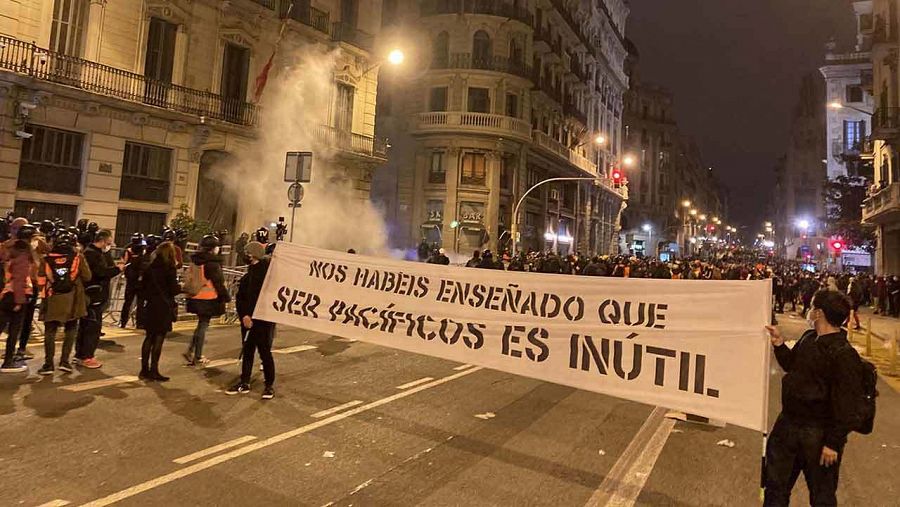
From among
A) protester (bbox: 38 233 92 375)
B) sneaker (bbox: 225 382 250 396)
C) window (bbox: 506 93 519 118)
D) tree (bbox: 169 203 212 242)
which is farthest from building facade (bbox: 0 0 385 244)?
window (bbox: 506 93 519 118)

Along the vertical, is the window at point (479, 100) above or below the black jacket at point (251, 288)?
above

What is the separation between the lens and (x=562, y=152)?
45.4 metres

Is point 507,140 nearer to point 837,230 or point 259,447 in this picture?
point 837,230

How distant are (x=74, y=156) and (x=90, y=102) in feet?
6.08

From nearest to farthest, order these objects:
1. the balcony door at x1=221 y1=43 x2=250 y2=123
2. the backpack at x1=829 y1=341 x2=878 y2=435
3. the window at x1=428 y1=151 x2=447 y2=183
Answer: the backpack at x1=829 y1=341 x2=878 y2=435, the balcony door at x1=221 y1=43 x2=250 y2=123, the window at x1=428 y1=151 x2=447 y2=183

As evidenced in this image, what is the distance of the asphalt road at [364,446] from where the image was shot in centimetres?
413

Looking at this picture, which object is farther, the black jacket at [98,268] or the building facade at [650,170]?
the building facade at [650,170]

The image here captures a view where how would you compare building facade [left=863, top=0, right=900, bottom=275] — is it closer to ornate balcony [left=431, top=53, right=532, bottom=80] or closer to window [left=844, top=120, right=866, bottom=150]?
ornate balcony [left=431, top=53, right=532, bottom=80]

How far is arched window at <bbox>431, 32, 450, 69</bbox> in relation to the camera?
122ft

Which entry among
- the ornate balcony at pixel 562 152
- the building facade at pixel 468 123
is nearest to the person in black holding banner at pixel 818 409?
the building facade at pixel 468 123

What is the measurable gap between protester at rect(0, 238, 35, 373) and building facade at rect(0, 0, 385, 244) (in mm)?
11714

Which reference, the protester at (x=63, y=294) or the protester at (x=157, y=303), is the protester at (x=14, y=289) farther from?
the protester at (x=157, y=303)

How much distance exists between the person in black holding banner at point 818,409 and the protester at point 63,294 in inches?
308

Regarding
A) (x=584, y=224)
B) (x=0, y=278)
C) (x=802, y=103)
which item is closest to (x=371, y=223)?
(x=0, y=278)
